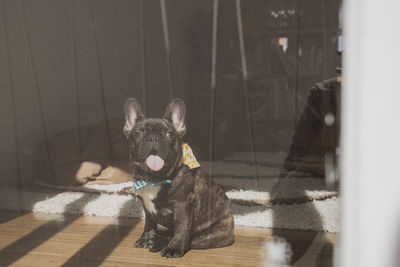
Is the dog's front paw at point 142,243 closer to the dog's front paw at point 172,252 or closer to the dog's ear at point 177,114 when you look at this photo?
the dog's front paw at point 172,252

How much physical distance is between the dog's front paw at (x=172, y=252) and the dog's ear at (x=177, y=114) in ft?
0.97

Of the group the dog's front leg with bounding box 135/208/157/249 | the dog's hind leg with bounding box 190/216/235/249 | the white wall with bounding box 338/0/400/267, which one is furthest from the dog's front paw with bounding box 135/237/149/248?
the white wall with bounding box 338/0/400/267

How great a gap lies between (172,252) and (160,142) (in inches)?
11.1

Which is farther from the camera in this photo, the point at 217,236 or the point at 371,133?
the point at 217,236

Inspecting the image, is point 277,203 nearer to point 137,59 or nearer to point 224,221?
point 224,221

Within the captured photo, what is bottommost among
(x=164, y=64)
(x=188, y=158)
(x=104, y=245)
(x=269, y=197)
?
(x=104, y=245)

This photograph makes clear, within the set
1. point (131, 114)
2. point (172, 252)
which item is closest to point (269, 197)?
point (172, 252)

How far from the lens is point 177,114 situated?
45.5 inches

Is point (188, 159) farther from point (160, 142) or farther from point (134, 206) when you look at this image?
point (134, 206)

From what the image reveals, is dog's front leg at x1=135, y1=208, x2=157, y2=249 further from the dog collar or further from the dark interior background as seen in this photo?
the dark interior background

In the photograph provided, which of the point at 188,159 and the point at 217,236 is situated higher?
the point at 188,159

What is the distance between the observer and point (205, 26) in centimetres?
111

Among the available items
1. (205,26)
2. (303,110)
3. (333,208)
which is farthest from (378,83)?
(205,26)

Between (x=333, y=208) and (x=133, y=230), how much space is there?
1.71 ft
